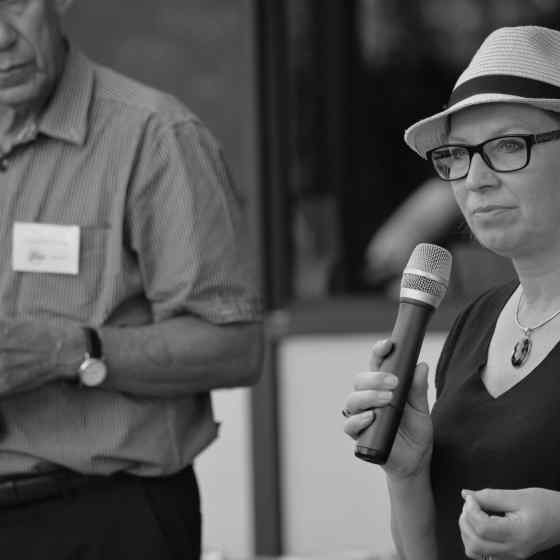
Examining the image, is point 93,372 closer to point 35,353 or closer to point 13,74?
point 35,353

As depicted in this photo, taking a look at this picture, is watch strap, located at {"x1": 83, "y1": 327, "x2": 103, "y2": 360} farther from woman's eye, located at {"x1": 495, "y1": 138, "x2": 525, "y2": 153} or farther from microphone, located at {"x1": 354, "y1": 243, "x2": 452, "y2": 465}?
woman's eye, located at {"x1": 495, "y1": 138, "x2": 525, "y2": 153}

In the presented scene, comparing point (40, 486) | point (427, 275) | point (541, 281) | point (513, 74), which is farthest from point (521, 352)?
point (40, 486)

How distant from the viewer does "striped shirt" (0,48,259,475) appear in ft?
8.20

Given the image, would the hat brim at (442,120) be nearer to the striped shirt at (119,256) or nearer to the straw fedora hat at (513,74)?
the straw fedora hat at (513,74)

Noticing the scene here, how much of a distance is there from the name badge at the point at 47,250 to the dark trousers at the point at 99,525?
0.43 meters

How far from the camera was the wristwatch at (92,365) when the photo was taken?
2.44 m

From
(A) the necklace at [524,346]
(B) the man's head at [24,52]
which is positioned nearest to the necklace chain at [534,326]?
(A) the necklace at [524,346]

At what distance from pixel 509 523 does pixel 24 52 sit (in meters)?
1.42

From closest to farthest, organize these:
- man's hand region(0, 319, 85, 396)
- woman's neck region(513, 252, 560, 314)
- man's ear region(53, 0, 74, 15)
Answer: woman's neck region(513, 252, 560, 314) → man's hand region(0, 319, 85, 396) → man's ear region(53, 0, 74, 15)

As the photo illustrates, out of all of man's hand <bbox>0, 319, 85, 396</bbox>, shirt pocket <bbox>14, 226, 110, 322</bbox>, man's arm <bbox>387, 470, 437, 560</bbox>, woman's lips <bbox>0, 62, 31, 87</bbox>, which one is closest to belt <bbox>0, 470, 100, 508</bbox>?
man's hand <bbox>0, 319, 85, 396</bbox>

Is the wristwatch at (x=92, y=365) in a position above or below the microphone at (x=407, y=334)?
below

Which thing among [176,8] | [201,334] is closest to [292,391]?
[176,8]

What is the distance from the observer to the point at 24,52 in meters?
2.60

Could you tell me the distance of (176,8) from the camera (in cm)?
527
